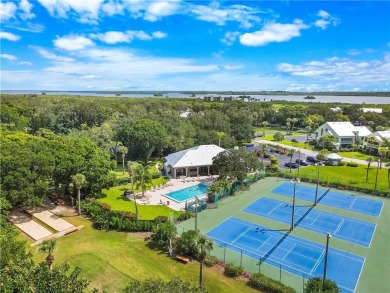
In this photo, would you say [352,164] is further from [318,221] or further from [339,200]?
[318,221]

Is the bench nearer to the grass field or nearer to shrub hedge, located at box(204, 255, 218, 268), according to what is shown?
shrub hedge, located at box(204, 255, 218, 268)

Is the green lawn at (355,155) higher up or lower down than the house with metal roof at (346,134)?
lower down

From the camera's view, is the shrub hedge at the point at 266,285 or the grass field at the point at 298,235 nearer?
the shrub hedge at the point at 266,285

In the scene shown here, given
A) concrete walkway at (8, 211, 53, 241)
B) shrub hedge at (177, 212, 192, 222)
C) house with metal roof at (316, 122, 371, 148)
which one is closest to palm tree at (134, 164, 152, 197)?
shrub hedge at (177, 212, 192, 222)

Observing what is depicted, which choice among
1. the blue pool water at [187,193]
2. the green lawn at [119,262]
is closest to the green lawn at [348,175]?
the blue pool water at [187,193]

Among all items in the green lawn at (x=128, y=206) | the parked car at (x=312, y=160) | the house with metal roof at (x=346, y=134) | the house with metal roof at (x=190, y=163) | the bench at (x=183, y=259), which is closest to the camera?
the bench at (x=183, y=259)

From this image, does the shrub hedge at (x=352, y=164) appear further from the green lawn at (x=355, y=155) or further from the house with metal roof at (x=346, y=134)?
the house with metal roof at (x=346, y=134)

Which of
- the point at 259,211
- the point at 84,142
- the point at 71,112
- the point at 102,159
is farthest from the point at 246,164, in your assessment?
the point at 71,112
